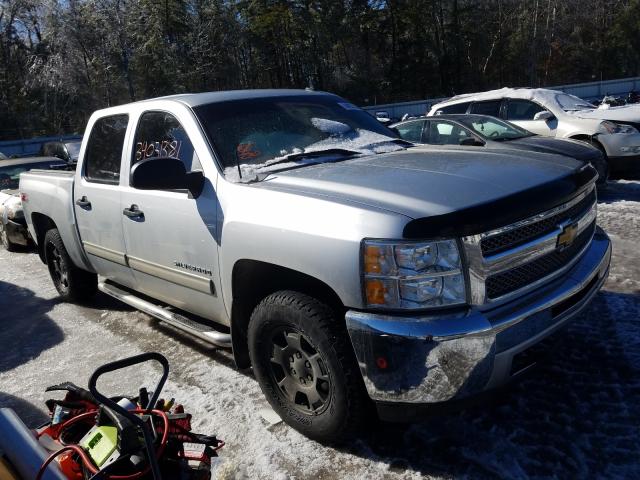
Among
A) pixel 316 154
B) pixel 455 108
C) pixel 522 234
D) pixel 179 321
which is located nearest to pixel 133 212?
pixel 179 321

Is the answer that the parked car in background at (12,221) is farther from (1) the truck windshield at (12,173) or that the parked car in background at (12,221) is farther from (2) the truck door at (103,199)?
(2) the truck door at (103,199)

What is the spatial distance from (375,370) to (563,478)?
3.27 feet

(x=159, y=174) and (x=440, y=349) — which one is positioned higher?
(x=159, y=174)

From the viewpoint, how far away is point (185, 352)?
13.7ft

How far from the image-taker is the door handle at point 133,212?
3.65 meters

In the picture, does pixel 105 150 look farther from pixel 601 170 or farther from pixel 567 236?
pixel 601 170

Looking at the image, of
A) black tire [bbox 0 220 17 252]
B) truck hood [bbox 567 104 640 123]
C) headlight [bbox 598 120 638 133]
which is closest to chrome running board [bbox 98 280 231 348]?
black tire [bbox 0 220 17 252]

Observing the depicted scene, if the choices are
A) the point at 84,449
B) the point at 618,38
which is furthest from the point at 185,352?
the point at 618,38

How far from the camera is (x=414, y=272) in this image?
2.26 metres

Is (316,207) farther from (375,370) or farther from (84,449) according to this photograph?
(84,449)

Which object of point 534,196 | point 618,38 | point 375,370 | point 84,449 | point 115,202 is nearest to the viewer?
point 84,449

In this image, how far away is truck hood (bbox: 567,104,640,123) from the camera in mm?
9430

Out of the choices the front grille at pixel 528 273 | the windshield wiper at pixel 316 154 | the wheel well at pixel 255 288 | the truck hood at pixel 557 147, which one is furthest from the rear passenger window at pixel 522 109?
the wheel well at pixel 255 288

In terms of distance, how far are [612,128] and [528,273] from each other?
7868 millimetres
